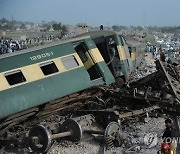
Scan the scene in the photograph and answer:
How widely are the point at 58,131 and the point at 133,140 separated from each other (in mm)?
2325

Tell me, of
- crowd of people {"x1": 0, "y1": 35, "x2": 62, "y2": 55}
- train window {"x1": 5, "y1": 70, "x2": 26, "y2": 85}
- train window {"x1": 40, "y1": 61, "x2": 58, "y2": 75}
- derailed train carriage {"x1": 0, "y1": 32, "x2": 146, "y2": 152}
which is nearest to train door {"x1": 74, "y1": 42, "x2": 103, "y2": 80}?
derailed train carriage {"x1": 0, "y1": 32, "x2": 146, "y2": 152}

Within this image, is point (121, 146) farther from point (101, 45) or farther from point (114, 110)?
point (101, 45)

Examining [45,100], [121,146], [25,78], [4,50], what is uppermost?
[4,50]

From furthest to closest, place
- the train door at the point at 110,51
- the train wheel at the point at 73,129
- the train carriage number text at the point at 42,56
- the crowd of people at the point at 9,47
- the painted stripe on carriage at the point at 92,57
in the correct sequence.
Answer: the crowd of people at the point at 9,47, the train door at the point at 110,51, the painted stripe on carriage at the point at 92,57, the train carriage number text at the point at 42,56, the train wheel at the point at 73,129

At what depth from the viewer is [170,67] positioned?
42.1ft

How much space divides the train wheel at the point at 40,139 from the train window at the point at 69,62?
2.47 meters

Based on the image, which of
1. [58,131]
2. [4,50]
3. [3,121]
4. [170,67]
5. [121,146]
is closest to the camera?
[3,121]

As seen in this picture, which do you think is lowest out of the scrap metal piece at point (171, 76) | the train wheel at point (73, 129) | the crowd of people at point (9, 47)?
the train wheel at point (73, 129)

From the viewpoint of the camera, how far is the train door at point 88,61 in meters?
12.4

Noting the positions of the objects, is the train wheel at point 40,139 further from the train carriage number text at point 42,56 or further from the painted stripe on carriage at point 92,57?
the painted stripe on carriage at point 92,57

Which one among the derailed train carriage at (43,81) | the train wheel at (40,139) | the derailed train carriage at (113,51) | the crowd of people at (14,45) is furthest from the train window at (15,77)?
the crowd of people at (14,45)

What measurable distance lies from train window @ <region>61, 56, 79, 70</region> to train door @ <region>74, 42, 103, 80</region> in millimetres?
862

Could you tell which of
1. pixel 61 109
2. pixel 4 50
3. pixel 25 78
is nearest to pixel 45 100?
pixel 25 78

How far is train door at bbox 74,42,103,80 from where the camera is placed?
12.4m
